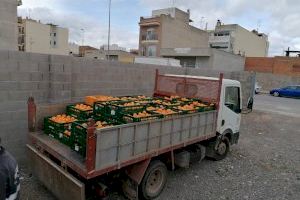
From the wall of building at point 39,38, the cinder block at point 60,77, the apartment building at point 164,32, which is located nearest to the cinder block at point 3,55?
the cinder block at point 60,77

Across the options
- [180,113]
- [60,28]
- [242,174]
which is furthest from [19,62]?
[60,28]

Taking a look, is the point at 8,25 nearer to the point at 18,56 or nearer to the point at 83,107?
the point at 18,56

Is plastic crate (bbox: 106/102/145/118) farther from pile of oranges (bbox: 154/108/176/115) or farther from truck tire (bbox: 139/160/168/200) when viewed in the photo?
truck tire (bbox: 139/160/168/200)

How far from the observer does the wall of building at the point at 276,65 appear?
38.6 metres

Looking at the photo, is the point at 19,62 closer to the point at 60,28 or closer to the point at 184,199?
the point at 184,199

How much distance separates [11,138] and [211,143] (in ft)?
15.3

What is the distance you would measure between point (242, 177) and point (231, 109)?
5.58ft

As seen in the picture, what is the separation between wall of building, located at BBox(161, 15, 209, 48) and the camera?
4266cm

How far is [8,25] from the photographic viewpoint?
1548 cm

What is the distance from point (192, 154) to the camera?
18.6ft

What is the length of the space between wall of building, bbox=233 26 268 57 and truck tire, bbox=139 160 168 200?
48.8 metres

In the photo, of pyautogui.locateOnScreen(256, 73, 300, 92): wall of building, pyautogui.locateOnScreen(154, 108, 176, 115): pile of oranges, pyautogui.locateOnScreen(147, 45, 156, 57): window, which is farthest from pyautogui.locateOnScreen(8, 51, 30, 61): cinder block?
pyautogui.locateOnScreen(147, 45, 156, 57): window

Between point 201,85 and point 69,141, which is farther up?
point 201,85

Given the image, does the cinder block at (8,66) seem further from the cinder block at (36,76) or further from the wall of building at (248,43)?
the wall of building at (248,43)
